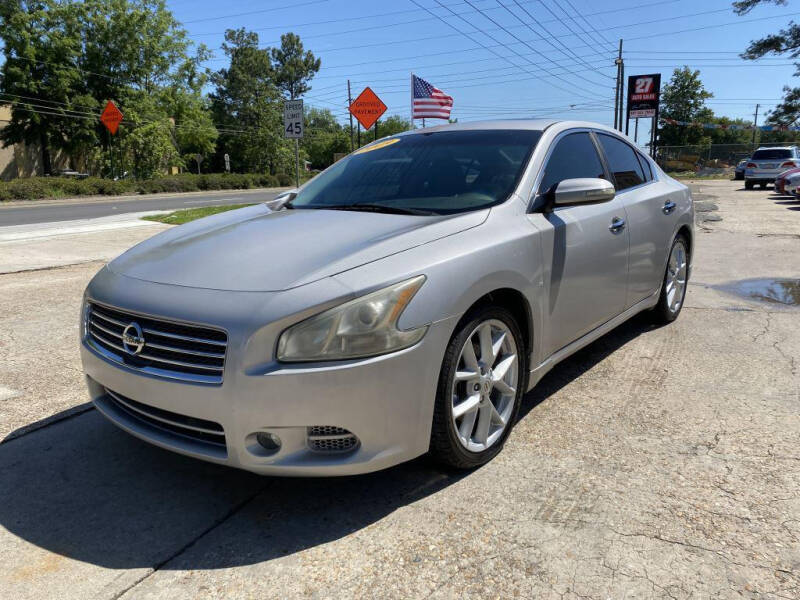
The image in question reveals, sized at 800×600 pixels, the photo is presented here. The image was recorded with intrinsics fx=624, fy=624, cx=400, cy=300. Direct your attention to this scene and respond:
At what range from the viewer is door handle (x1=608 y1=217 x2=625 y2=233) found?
150 inches

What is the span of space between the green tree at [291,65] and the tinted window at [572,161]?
83.5m

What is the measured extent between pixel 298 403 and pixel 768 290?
6.15 m

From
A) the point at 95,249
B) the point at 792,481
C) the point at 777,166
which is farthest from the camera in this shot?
the point at 777,166

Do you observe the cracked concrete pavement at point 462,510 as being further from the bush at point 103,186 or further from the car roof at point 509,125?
the bush at point 103,186

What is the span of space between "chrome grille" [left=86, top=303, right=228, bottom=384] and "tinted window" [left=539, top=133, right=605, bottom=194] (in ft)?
6.36

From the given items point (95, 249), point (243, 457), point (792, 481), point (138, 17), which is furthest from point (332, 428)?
point (138, 17)

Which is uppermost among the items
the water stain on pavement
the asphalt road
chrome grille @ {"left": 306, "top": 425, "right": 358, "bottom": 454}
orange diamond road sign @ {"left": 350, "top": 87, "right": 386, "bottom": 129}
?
orange diamond road sign @ {"left": 350, "top": 87, "right": 386, "bottom": 129}

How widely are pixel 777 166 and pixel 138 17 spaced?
134 feet

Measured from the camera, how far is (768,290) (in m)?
6.63

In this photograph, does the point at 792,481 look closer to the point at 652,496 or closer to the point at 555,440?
the point at 652,496

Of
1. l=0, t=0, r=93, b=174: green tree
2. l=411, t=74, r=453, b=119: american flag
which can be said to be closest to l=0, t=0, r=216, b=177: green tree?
l=0, t=0, r=93, b=174: green tree

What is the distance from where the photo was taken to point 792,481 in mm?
2740

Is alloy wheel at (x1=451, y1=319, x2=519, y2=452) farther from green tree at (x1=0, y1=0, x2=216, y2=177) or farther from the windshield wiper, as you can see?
green tree at (x1=0, y1=0, x2=216, y2=177)

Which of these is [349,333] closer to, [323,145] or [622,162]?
[622,162]
